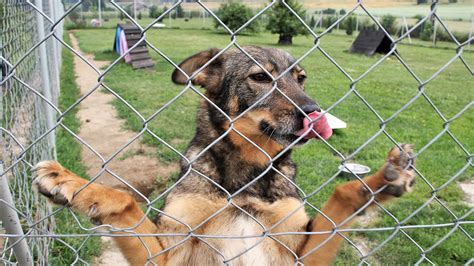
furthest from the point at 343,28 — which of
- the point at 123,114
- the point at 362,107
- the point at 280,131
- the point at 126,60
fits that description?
the point at 280,131

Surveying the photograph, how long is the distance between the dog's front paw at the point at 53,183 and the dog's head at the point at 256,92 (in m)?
0.94

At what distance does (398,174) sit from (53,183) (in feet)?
5.34

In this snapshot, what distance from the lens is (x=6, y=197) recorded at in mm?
1708

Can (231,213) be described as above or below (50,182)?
below

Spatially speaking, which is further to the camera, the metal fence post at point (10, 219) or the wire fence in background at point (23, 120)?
the wire fence in background at point (23, 120)

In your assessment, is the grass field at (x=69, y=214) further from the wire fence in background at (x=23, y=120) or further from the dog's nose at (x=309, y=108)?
the dog's nose at (x=309, y=108)

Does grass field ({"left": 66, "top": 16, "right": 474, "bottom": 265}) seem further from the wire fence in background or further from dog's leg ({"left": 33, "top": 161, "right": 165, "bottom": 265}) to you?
dog's leg ({"left": 33, "top": 161, "right": 165, "bottom": 265})

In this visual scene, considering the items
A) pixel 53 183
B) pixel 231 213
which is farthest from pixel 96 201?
pixel 231 213

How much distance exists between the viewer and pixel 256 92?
2.96 metres

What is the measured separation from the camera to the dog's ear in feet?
9.36

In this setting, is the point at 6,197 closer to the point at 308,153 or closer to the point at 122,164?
the point at 122,164

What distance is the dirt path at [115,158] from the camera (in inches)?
193

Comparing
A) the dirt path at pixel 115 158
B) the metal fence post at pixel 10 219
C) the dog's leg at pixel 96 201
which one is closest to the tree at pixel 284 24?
the dirt path at pixel 115 158

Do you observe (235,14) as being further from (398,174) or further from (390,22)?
(398,174)
